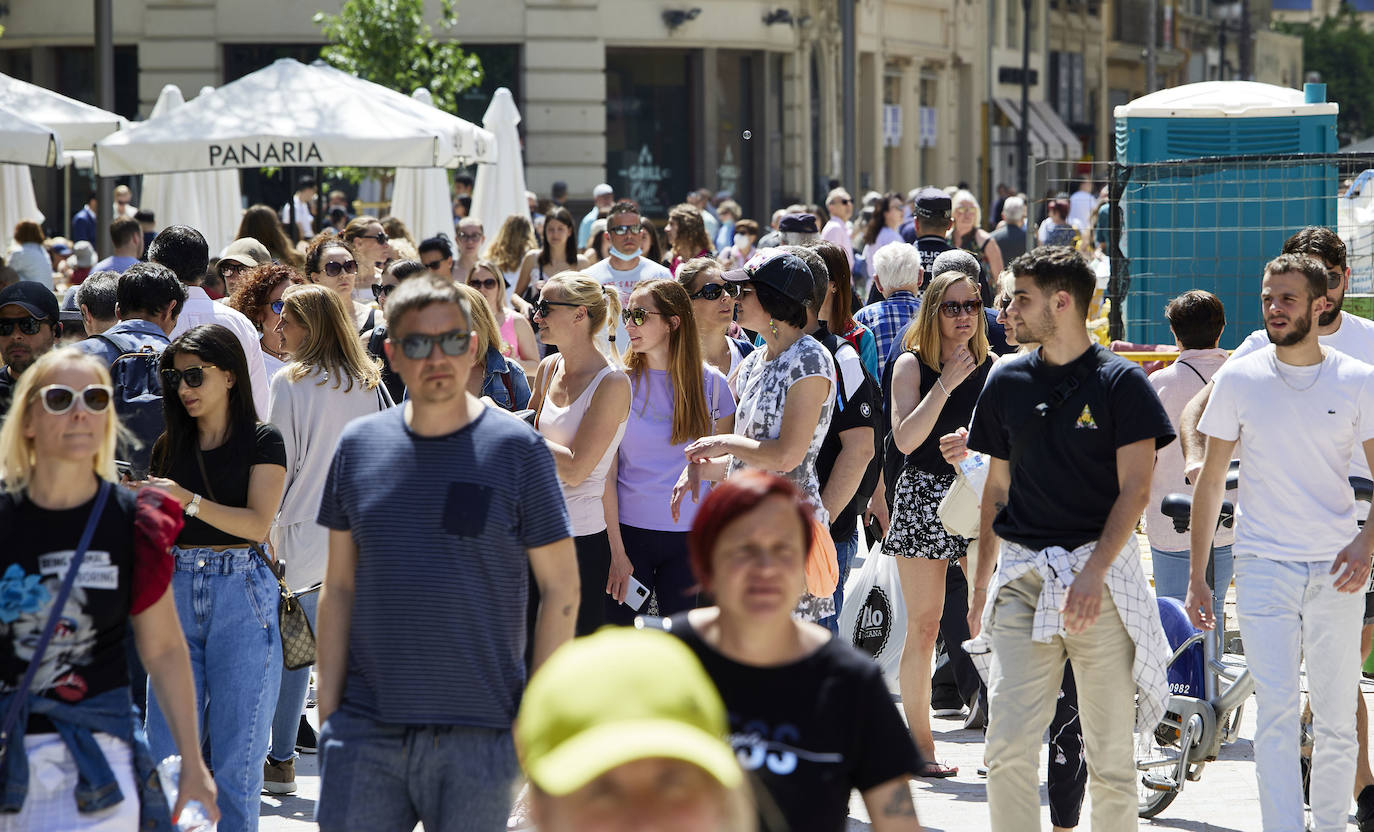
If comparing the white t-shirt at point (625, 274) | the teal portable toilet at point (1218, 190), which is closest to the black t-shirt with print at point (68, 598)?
the white t-shirt at point (625, 274)

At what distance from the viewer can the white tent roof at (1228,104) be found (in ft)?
36.4

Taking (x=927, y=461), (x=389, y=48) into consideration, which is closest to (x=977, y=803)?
(x=927, y=461)

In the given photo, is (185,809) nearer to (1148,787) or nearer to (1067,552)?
(1067,552)

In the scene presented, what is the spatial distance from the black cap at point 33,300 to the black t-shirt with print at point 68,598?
8.87 feet

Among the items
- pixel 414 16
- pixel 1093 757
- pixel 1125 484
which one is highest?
pixel 414 16

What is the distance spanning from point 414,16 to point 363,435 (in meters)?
20.5

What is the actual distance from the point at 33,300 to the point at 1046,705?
379 cm

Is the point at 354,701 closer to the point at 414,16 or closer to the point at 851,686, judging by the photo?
the point at 851,686

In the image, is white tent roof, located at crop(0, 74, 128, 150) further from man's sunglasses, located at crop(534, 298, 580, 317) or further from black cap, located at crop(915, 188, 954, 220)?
man's sunglasses, located at crop(534, 298, 580, 317)

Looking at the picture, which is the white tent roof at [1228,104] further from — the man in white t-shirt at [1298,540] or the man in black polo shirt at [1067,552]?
the man in black polo shirt at [1067,552]

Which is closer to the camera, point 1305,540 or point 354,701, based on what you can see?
point 354,701

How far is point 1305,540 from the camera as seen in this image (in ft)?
17.9

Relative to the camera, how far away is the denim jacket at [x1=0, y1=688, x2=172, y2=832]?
3666 mm

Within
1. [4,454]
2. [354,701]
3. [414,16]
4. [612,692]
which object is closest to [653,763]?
[612,692]
